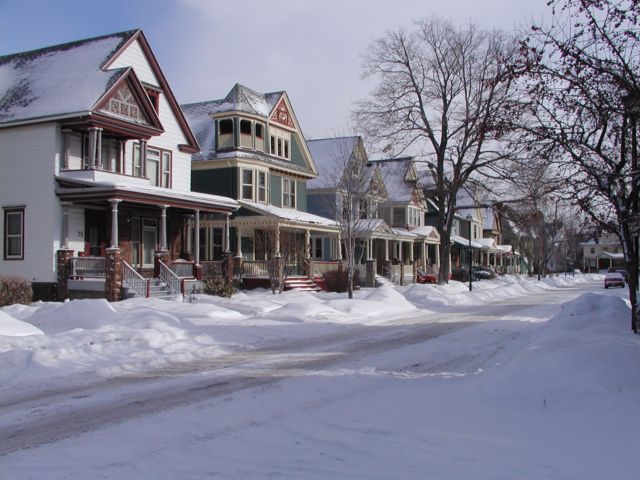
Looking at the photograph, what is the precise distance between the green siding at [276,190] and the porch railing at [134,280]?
14559 millimetres

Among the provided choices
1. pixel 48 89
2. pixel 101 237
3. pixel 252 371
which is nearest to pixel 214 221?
pixel 101 237

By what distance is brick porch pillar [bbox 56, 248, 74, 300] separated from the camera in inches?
938

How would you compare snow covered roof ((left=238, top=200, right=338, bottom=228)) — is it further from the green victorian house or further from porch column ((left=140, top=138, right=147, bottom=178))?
porch column ((left=140, top=138, right=147, bottom=178))

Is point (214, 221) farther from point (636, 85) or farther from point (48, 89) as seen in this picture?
point (636, 85)

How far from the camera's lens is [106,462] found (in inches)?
236

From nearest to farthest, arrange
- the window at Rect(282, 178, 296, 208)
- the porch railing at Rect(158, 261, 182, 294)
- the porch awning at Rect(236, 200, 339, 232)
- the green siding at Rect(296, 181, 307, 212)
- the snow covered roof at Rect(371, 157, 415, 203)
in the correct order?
the porch railing at Rect(158, 261, 182, 294), the porch awning at Rect(236, 200, 339, 232), the window at Rect(282, 178, 296, 208), the green siding at Rect(296, 181, 307, 212), the snow covered roof at Rect(371, 157, 415, 203)

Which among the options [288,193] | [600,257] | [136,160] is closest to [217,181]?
[288,193]

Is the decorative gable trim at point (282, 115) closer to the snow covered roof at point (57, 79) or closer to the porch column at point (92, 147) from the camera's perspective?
the snow covered roof at point (57, 79)

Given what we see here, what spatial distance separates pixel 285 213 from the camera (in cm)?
3541

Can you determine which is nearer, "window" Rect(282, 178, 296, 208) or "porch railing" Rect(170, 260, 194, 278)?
"porch railing" Rect(170, 260, 194, 278)

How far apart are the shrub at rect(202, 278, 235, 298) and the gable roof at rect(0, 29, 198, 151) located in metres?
6.60

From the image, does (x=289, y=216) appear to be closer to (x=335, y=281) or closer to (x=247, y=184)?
(x=247, y=184)

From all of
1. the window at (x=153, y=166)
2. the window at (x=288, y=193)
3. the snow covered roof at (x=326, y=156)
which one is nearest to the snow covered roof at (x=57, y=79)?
the window at (x=153, y=166)

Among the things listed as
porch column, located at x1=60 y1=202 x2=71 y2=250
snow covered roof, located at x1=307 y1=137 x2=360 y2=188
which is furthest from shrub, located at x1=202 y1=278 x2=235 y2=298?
snow covered roof, located at x1=307 y1=137 x2=360 y2=188
